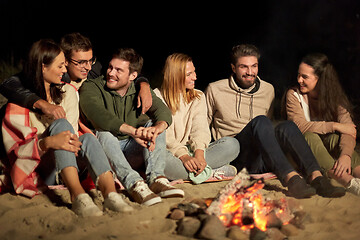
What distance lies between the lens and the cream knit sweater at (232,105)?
4398 mm

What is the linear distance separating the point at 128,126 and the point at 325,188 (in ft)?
5.67

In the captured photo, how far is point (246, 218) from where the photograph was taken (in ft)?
9.75

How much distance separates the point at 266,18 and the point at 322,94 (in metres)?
5.98

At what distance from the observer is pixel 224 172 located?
4137 millimetres

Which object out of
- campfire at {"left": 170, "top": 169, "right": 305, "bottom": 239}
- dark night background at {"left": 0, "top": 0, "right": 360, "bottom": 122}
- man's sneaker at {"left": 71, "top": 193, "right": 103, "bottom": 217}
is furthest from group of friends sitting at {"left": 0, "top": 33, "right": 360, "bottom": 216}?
dark night background at {"left": 0, "top": 0, "right": 360, "bottom": 122}

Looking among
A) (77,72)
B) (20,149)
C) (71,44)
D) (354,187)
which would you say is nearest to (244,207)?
(354,187)

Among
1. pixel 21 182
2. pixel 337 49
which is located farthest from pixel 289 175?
pixel 337 49

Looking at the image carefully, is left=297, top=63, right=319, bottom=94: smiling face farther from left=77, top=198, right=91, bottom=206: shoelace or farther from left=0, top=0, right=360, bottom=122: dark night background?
left=0, top=0, right=360, bottom=122: dark night background

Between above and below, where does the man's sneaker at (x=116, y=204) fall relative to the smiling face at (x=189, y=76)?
below

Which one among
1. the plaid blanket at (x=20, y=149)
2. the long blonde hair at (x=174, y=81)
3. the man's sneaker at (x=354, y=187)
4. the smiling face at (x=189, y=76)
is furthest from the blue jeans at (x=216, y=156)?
the plaid blanket at (x=20, y=149)

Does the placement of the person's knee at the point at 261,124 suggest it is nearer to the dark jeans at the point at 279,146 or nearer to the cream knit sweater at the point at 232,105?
the dark jeans at the point at 279,146

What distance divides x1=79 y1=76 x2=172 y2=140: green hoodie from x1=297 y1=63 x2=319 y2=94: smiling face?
1388 millimetres

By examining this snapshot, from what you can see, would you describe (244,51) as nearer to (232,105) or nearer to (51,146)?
(232,105)

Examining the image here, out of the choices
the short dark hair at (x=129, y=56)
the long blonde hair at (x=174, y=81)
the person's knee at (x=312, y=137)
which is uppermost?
the short dark hair at (x=129, y=56)
